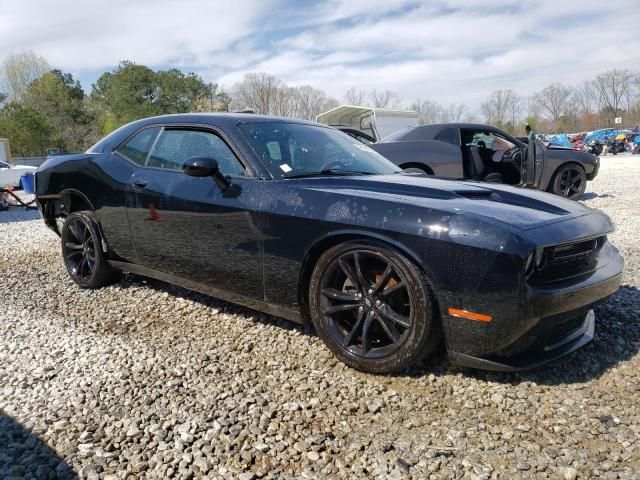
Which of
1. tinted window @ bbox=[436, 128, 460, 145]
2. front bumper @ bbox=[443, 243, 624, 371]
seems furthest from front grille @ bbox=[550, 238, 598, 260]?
tinted window @ bbox=[436, 128, 460, 145]

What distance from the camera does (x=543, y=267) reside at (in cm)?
236

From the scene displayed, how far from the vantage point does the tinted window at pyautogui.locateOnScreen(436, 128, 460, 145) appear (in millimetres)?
7652

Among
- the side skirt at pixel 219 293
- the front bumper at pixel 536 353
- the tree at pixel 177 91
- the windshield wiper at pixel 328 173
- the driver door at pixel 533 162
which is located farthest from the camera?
the tree at pixel 177 91

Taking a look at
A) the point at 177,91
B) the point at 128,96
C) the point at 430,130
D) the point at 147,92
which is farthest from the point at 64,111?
the point at 430,130

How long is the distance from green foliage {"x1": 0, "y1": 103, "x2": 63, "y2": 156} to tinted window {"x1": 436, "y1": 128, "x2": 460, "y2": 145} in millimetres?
38126

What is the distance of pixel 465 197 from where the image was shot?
272cm

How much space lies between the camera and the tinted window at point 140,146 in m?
3.86

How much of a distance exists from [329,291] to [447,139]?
220 inches

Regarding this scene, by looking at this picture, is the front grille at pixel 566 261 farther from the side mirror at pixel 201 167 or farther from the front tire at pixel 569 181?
the front tire at pixel 569 181

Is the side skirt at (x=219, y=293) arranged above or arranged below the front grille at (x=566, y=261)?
below

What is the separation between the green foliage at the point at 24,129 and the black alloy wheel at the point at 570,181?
38.9m

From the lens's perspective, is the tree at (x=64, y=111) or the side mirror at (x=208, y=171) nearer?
the side mirror at (x=208, y=171)

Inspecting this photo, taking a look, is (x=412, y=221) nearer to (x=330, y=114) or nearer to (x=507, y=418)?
(x=507, y=418)

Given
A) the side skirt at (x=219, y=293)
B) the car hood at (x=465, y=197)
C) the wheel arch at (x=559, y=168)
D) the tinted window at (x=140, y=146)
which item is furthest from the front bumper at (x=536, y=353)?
the wheel arch at (x=559, y=168)
